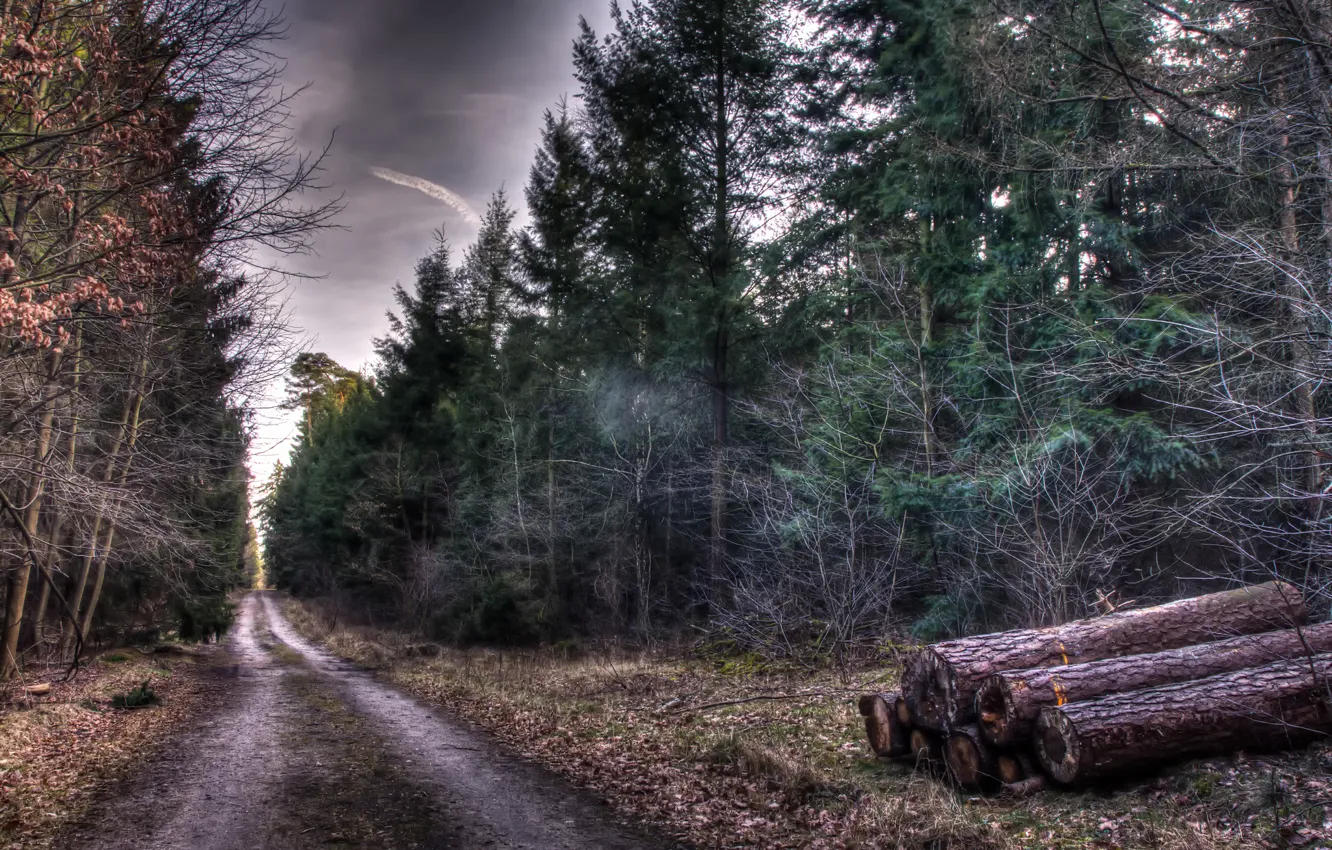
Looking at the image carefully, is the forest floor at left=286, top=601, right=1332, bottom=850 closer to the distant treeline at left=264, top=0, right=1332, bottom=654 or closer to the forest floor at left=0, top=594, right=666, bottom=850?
the forest floor at left=0, top=594, right=666, bottom=850

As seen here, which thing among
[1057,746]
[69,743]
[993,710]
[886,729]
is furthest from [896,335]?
[69,743]

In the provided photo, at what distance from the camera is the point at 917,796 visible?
5645 mm

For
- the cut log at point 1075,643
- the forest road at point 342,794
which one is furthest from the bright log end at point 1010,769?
the forest road at point 342,794

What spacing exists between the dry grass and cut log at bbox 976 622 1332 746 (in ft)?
23.6

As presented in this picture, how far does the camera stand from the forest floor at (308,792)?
5.32m

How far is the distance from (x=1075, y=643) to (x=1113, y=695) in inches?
46.3

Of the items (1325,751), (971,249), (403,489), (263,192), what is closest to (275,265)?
(263,192)

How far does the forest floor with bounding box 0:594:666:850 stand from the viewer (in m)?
5.32

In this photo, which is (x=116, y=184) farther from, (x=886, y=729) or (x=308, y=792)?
(x=886, y=729)

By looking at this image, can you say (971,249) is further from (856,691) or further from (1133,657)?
(1133,657)

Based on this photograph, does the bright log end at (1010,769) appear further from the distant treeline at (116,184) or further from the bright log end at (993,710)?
the distant treeline at (116,184)

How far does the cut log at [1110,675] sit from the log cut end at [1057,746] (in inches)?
4.9

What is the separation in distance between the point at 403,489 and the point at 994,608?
22.9 meters

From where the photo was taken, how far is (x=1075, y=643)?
6688 mm
